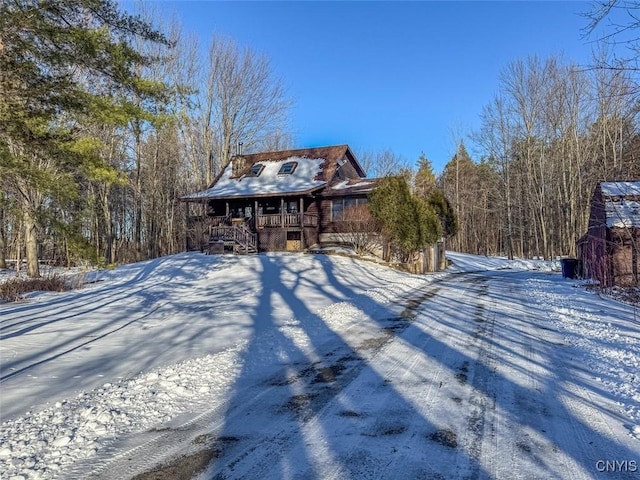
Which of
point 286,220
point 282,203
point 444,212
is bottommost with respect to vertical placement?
point 286,220

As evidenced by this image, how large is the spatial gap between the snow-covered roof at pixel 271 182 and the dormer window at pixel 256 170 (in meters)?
0.19

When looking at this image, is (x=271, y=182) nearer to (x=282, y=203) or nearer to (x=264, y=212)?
(x=264, y=212)

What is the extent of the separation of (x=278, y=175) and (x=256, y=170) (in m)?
2.36

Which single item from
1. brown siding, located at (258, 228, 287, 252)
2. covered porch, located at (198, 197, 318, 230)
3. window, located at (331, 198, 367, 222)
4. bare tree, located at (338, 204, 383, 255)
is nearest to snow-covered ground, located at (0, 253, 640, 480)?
bare tree, located at (338, 204, 383, 255)

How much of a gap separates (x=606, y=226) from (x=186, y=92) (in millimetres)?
15284

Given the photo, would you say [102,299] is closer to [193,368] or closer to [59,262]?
[193,368]

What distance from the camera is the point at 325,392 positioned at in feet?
Result: 14.9

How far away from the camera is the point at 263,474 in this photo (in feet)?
9.54

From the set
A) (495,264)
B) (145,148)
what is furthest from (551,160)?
(145,148)

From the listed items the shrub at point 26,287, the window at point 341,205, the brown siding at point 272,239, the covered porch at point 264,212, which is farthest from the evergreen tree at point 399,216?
the shrub at point 26,287

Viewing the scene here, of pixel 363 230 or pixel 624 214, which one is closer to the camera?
pixel 624 214

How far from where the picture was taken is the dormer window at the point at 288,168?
29125mm

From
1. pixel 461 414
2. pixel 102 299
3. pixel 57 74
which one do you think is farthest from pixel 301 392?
pixel 102 299

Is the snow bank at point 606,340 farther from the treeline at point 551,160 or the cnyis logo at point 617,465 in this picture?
the treeline at point 551,160
